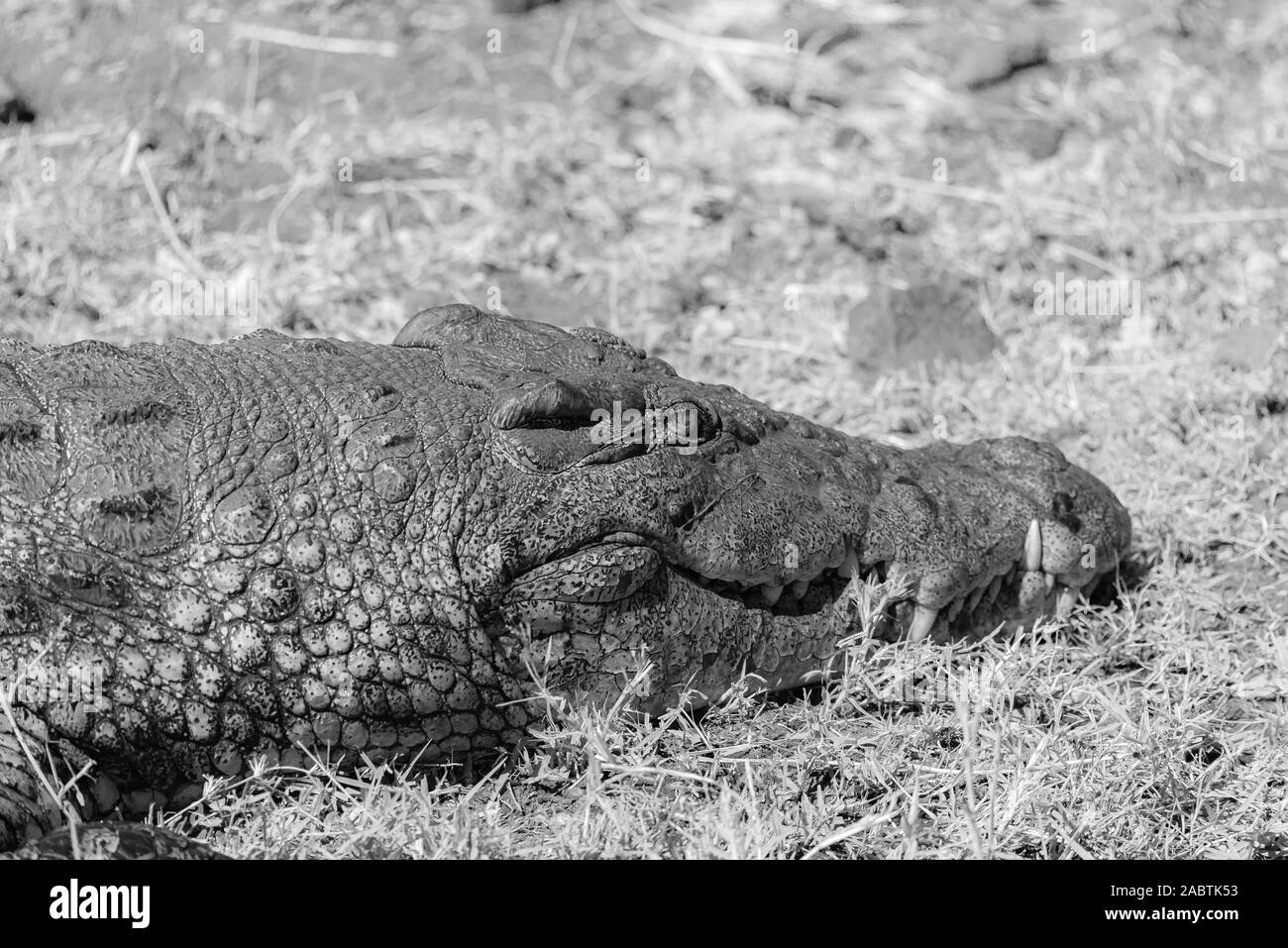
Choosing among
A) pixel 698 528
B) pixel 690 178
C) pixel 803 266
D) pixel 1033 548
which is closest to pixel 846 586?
pixel 698 528

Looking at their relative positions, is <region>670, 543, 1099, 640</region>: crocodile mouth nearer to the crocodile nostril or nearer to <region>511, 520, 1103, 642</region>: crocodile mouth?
<region>511, 520, 1103, 642</region>: crocodile mouth

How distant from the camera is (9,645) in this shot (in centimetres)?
282

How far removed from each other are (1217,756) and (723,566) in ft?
4.18

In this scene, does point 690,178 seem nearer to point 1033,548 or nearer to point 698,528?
point 1033,548

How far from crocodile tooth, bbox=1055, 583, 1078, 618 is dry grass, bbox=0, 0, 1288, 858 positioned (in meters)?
0.08

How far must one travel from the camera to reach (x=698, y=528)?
319cm

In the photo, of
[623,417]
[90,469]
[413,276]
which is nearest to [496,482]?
[623,417]

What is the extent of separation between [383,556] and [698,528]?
0.66 metres

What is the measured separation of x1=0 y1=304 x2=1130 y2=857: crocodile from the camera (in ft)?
9.37

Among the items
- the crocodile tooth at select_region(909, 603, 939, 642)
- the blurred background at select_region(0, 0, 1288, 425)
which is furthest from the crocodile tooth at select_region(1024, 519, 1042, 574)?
the blurred background at select_region(0, 0, 1288, 425)

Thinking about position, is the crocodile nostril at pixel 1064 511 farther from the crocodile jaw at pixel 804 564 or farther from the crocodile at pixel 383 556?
the crocodile at pixel 383 556
